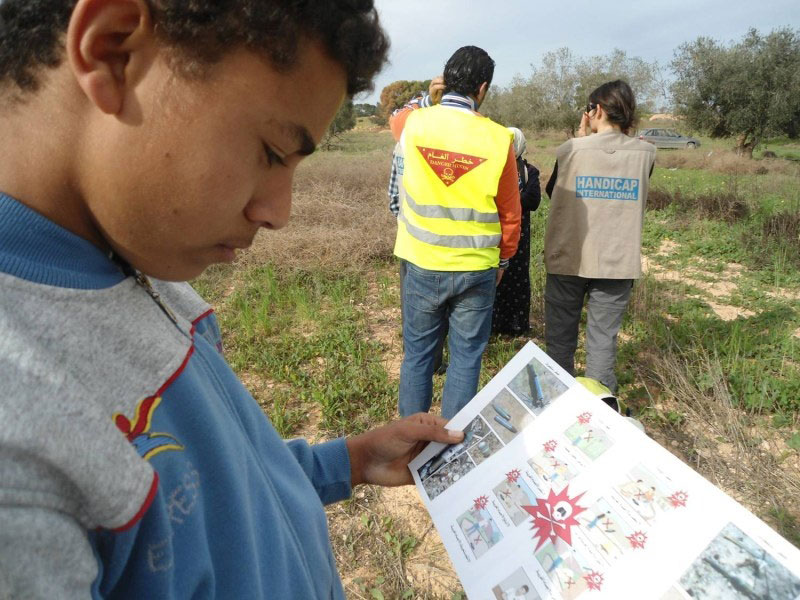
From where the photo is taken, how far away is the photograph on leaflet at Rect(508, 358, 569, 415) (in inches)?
45.3

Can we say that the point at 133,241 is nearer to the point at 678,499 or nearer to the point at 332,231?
the point at 678,499

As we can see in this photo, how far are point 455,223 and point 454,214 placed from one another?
1.8 inches

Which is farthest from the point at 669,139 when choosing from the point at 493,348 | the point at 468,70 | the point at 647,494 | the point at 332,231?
the point at 647,494

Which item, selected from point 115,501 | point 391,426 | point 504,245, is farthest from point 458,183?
point 115,501

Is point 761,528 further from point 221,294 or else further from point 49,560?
point 221,294

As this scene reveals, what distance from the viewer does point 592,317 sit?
308 cm

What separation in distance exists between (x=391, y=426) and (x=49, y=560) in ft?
2.73

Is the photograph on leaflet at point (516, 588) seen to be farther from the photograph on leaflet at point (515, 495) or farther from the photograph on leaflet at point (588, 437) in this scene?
the photograph on leaflet at point (588, 437)

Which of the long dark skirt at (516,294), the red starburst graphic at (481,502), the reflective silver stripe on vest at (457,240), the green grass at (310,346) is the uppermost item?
the reflective silver stripe on vest at (457,240)

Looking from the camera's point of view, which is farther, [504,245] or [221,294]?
[221,294]

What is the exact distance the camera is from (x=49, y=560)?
406mm

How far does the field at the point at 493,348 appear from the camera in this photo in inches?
86.0

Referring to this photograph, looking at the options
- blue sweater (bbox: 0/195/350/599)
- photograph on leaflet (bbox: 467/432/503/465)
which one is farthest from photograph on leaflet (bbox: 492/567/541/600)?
blue sweater (bbox: 0/195/350/599)

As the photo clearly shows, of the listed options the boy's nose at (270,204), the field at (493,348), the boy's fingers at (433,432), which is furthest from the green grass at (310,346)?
the boy's nose at (270,204)
